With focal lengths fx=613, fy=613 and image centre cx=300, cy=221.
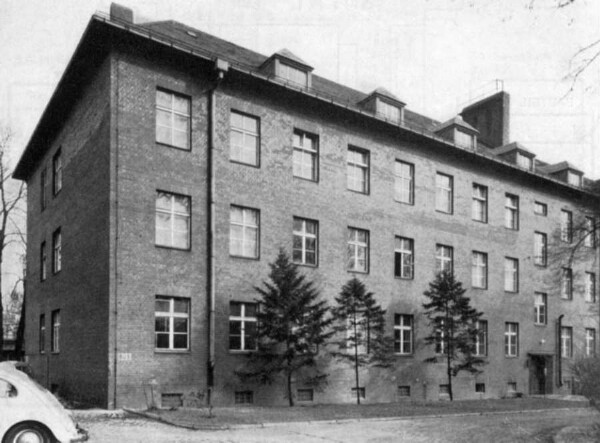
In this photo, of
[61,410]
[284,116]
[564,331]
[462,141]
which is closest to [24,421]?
[61,410]

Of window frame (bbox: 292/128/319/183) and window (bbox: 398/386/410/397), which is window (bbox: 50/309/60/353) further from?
window (bbox: 398/386/410/397)

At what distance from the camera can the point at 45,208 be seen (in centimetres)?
2578

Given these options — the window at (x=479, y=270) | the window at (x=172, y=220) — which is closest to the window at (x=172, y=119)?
the window at (x=172, y=220)

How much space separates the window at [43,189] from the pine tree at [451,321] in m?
16.4

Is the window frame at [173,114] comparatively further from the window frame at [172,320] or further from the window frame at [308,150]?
the window frame at [172,320]

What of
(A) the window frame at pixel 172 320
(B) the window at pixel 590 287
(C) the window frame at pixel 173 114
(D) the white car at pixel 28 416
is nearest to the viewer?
(D) the white car at pixel 28 416

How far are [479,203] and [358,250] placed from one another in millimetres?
8433

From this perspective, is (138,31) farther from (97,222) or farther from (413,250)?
(413,250)

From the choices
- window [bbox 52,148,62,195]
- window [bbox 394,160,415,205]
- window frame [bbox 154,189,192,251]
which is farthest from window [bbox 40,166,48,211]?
window [bbox 394,160,415,205]

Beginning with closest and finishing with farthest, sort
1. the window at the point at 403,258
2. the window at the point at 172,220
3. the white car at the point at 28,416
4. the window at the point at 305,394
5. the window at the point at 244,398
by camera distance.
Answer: the white car at the point at 28,416 < the window at the point at 172,220 < the window at the point at 244,398 < the window at the point at 305,394 < the window at the point at 403,258

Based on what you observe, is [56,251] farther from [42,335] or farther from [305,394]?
[305,394]

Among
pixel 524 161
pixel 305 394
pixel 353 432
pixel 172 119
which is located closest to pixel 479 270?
pixel 524 161

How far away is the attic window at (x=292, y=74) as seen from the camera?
21859 mm

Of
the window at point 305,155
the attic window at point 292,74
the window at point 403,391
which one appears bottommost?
the window at point 403,391
